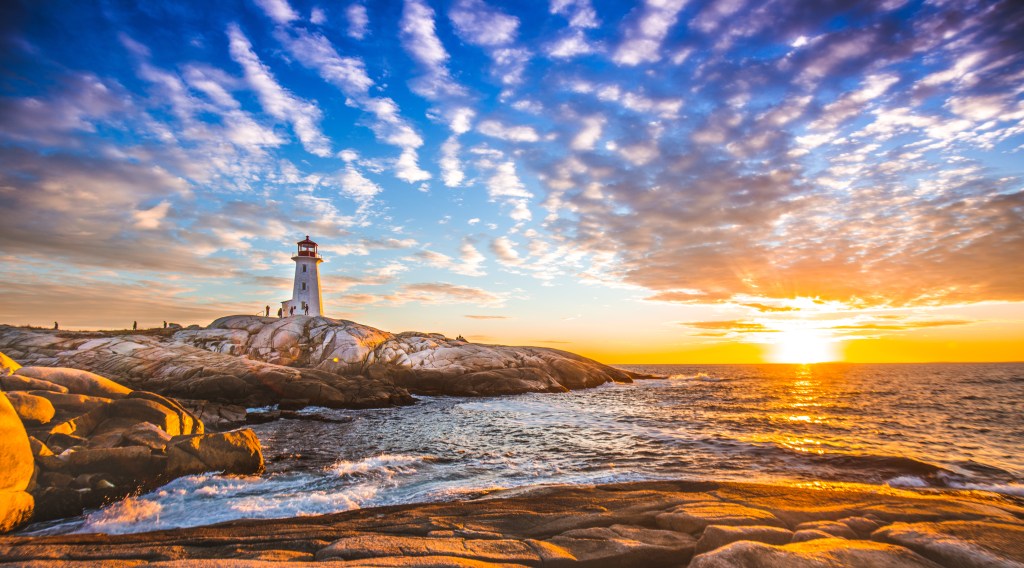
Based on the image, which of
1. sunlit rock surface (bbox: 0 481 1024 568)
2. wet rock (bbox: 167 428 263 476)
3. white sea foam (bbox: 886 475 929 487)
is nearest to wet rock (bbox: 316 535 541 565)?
sunlit rock surface (bbox: 0 481 1024 568)

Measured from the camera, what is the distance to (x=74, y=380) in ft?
50.7

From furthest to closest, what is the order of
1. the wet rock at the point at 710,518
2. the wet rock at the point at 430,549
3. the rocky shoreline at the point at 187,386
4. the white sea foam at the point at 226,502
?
the rocky shoreline at the point at 187,386
the white sea foam at the point at 226,502
the wet rock at the point at 710,518
the wet rock at the point at 430,549

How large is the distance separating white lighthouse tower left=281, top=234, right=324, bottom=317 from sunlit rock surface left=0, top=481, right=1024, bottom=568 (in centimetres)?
5063

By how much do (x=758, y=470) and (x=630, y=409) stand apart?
57.0 ft

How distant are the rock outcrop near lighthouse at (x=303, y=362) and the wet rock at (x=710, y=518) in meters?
27.3

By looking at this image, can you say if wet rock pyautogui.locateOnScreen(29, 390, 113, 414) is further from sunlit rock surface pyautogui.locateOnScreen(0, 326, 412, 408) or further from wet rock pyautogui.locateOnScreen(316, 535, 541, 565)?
sunlit rock surface pyautogui.locateOnScreen(0, 326, 412, 408)

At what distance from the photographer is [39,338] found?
33.1 meters

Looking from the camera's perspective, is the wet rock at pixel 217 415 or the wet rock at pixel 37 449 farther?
the wet rock at pixel 217 415

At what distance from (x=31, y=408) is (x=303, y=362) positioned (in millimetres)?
31033

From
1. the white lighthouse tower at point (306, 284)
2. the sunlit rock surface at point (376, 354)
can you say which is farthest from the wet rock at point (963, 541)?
the white lighthouse tower at point (306, 284)

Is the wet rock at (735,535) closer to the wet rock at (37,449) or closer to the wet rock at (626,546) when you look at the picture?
the wet rock at (626,546)

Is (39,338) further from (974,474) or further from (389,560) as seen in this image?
(974,474)

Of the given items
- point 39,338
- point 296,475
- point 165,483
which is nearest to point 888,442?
point 296,475

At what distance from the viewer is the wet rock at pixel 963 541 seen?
5643 millimetres
